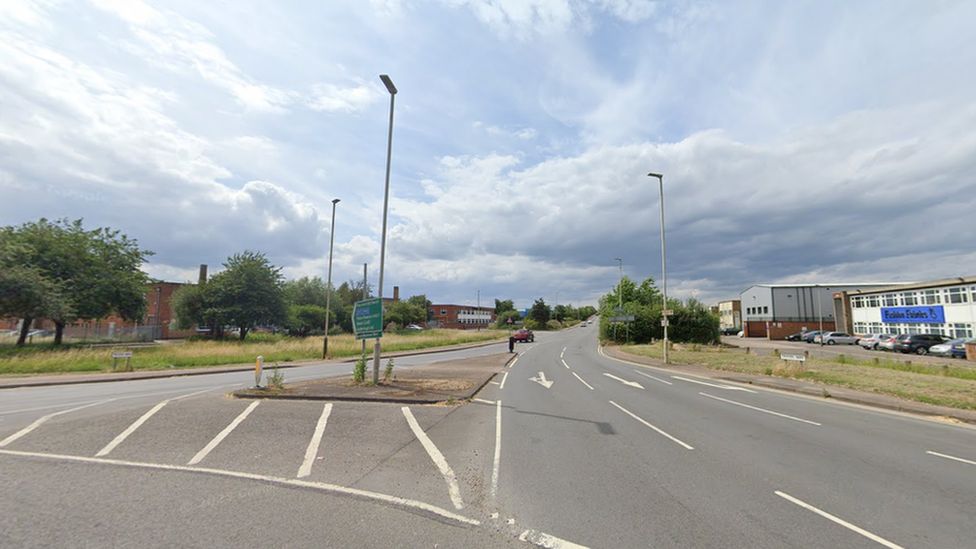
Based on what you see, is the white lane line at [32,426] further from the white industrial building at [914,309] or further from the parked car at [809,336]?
the parked car at [809,336]

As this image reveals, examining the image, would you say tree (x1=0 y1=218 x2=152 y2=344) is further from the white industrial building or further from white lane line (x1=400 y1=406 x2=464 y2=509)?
the white industrial building

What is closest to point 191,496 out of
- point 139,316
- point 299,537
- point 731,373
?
point 299,537

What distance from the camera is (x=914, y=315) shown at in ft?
168

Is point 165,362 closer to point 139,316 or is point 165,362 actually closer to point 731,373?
point 139,316

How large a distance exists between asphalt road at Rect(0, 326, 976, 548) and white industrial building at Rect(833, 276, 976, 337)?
1938 inches

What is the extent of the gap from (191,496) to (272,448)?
6.38 feet

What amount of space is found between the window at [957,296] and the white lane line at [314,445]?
6040 cm

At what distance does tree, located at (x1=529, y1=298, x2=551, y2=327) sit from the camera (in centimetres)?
11250

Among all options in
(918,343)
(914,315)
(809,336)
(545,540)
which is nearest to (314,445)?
(545,540)

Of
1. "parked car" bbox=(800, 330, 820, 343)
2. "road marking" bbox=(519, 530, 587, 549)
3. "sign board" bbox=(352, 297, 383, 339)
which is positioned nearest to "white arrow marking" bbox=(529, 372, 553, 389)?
"sign board" bbox=(352, 297, 383, 339)

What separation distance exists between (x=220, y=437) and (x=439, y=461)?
381 centimetres

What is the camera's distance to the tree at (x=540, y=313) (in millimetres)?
112500

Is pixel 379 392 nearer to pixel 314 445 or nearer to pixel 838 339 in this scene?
pixel 314 445

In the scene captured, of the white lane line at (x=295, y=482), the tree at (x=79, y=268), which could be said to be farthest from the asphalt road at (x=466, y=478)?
the tree at (x=79, y=268)
